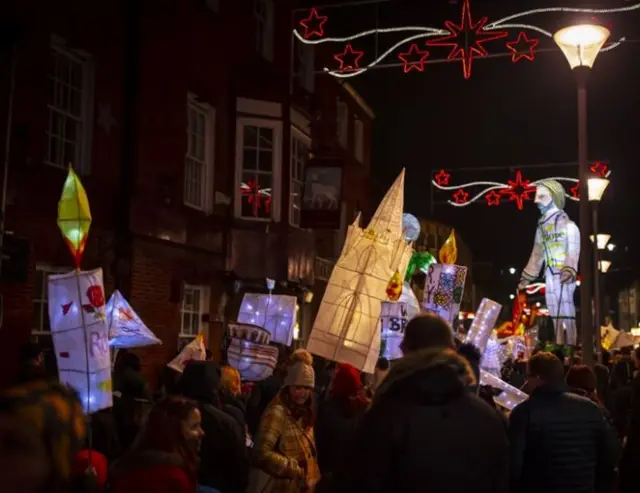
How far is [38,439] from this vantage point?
2455 millimetres

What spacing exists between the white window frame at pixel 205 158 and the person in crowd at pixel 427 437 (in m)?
13.1

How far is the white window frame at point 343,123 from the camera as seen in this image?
95.3 ft

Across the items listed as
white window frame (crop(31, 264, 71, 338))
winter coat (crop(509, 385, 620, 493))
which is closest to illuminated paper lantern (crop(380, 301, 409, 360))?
white window frame (crop(31, 264, 71, 338))

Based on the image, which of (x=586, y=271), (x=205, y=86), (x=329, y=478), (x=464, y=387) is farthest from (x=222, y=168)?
(x=464, y=387)

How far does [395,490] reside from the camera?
3795 mm

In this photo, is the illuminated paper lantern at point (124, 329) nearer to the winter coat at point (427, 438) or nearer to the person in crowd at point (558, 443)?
the person in crowd at point (558, 443)

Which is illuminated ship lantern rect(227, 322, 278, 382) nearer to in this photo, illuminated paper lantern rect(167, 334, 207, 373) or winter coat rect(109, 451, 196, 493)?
illuminated paper lantern rect(167, 334, 207, 373)

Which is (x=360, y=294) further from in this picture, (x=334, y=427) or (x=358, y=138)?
(x=358, y=138)

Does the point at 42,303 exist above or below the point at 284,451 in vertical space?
above

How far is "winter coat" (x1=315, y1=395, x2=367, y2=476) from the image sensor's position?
20.9 feet

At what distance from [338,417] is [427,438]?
272 cm

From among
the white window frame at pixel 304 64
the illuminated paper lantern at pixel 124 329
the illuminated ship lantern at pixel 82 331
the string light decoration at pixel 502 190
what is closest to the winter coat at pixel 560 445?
the illuminated ship lantern at pixel 82 331

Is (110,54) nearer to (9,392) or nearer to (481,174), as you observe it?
(9,392)

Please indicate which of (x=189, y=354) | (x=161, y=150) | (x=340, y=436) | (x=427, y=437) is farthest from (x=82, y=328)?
(x=161, y=150)
